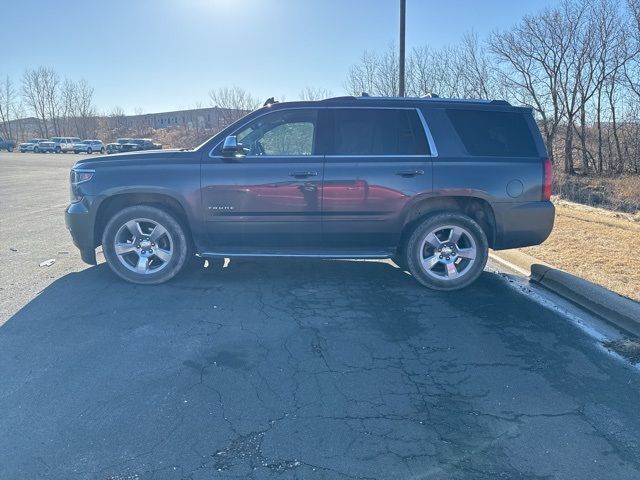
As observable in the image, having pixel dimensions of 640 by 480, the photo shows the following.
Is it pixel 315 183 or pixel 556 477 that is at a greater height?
pixel 315 183

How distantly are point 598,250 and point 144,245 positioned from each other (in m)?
6.49

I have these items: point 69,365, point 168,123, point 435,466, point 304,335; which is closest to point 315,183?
point 304,335

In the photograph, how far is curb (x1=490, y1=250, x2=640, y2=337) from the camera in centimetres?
415

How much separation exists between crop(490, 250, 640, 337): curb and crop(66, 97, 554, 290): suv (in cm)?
54

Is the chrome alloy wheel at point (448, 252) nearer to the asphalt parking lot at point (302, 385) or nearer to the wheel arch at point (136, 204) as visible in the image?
the asphalt parking lot at point (302, 385)

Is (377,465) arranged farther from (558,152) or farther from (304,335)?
(558,152)

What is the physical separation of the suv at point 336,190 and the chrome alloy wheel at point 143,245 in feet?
0.05

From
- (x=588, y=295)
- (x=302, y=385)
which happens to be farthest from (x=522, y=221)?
(x=302, y=385)

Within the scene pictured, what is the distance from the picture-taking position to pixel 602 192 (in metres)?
14.0

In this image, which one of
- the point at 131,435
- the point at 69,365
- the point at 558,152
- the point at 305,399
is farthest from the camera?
the point at 558,152

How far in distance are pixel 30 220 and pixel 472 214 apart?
8697 millimetres

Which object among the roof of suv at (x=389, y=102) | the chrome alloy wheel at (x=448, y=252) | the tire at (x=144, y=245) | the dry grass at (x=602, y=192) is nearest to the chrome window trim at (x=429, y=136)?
the roof of suv at (x=389, y=102)

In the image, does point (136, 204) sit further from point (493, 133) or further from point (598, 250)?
point (598, 250)

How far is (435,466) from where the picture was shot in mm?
2359
